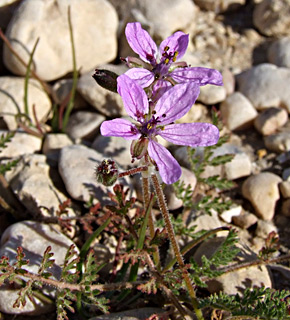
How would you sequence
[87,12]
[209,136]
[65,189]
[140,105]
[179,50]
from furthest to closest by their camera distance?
[87,12] < [65,189] < [179,50] < [140,105] < [209,136]

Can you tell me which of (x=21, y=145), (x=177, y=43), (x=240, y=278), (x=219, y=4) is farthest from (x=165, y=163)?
(x=219, y=4)

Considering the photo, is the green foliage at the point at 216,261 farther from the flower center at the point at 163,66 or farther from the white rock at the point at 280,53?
the white rock at the point at 280,53

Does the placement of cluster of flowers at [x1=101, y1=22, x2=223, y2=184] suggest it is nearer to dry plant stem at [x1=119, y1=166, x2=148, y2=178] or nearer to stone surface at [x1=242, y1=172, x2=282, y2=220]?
dry plant stem at [x1=119, y1=166, x2=148, y2=178]

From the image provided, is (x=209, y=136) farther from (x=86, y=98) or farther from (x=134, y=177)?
(x=86, y=98)

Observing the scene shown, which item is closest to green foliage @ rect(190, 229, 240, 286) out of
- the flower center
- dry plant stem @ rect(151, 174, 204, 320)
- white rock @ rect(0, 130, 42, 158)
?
dry plant stem @ rect(151, 174, 204, 320)

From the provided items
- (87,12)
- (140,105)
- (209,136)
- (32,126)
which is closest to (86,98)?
(32,126)

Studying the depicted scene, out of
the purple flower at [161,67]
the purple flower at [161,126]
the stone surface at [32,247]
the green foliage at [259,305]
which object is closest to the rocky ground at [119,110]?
the stone surface at [32,247]

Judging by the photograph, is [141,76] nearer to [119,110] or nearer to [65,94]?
[119,110]
